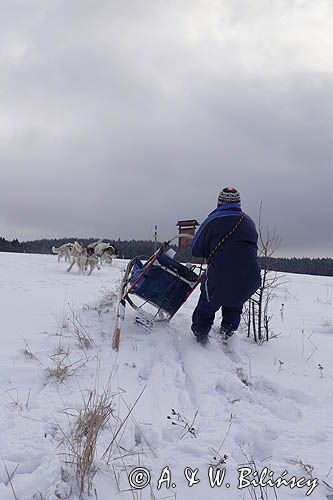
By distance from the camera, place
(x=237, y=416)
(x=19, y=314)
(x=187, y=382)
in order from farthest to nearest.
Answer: (x=19, y=314)
(x=187, y=382)
(x=237, y=416)

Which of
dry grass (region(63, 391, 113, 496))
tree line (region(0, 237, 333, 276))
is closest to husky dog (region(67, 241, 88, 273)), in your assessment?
dry grass (region(63, 391, 113, 496))

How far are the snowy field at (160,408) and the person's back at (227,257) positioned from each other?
531 mm

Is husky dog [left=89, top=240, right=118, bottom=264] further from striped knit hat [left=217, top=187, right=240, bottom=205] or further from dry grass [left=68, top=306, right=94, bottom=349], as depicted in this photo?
striped knit hat [left=217, top=187, right=240, bottom=205]

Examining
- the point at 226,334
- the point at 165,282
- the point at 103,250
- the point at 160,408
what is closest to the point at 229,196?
the point at 165,282

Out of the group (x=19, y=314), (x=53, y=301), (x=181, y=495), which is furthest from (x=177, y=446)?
(x=53, y=301)

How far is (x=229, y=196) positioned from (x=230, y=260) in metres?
0.75

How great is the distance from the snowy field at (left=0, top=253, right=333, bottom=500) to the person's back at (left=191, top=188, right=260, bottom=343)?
531 millimetres

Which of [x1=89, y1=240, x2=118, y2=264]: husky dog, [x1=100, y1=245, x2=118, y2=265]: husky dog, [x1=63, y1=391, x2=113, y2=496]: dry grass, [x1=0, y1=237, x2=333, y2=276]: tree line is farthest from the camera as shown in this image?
[x1=0, y1=237, x2=333, y2=276]: tree line

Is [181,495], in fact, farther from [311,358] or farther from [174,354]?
[311,358]

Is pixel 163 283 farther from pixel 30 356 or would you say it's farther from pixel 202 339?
pixel 30 356

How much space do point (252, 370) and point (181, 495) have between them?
6.92 feet

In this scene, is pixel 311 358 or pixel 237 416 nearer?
pixel 237 416

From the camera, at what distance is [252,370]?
3.86 meters

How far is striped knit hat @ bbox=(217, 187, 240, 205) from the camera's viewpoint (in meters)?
4.36
